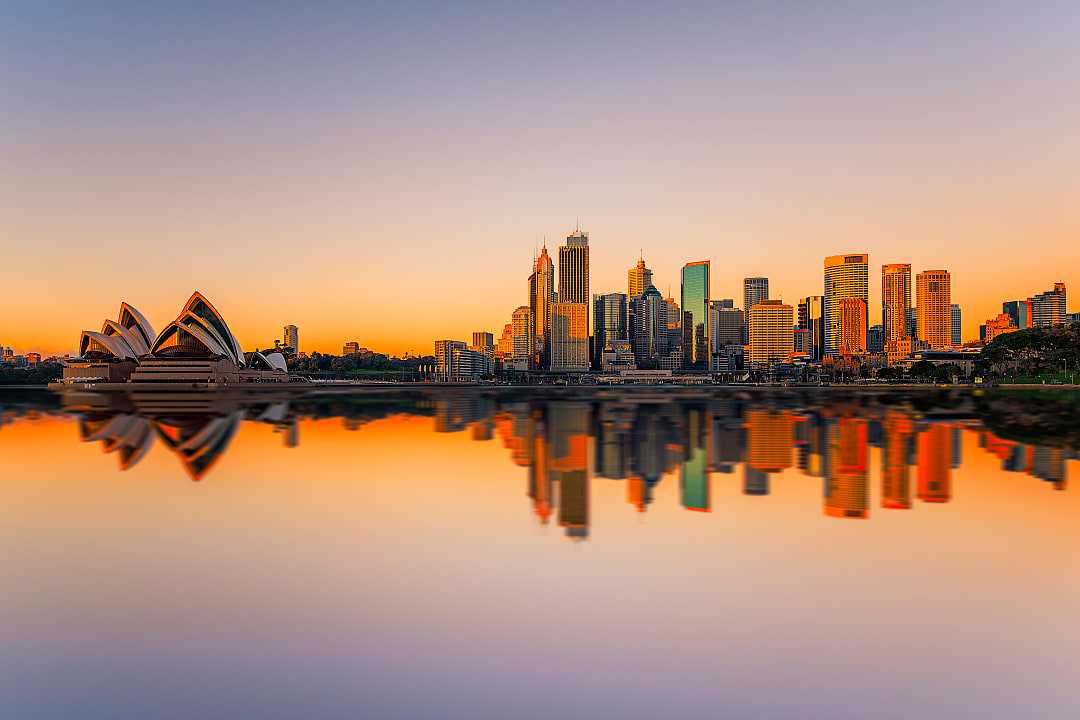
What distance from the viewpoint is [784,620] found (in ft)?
24.2

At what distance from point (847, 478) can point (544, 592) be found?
10.8 m

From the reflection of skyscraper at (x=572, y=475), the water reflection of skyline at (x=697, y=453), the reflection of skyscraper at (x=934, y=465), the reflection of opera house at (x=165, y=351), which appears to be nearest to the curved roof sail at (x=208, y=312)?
the reflection of opera house at (x=165, y=351)

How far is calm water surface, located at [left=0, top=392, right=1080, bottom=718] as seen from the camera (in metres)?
5.85

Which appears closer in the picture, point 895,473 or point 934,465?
point 895,473

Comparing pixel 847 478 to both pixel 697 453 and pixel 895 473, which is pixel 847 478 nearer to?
pixel 895 473

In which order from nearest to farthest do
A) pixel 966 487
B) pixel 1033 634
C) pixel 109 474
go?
pixel 1033 634 < pixel 966 487 < pixel 109 474

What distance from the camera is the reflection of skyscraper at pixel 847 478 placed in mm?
12762

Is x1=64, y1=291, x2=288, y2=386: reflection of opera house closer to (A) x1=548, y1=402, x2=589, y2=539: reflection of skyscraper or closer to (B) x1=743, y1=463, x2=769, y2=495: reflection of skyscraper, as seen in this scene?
(A) x1=548, y1=402, x2=589, y2=539: reflection of skyscraper

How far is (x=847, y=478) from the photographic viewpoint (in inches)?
631

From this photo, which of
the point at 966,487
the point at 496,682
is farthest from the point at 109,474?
the point at 966,487

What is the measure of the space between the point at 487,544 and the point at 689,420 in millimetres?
26444

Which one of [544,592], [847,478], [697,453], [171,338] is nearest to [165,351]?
[171,338]

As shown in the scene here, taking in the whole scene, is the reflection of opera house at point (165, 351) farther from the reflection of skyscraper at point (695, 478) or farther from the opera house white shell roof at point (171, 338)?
the reflection of skyscraper at point (695, 478)

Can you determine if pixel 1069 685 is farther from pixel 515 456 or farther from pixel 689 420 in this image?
pixel 689 420
